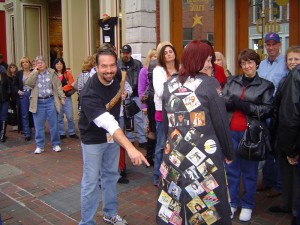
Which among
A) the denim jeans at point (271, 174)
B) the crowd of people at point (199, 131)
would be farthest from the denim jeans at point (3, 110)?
the denim jeans at point (271, 174)

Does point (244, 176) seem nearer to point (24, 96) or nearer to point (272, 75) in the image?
point (272, 75)

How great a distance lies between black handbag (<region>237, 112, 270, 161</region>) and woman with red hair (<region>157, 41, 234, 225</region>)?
1.01 m

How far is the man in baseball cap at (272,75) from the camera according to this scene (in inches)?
181

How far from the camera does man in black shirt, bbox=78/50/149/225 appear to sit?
3.34 m

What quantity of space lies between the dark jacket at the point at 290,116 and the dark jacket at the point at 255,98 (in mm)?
319

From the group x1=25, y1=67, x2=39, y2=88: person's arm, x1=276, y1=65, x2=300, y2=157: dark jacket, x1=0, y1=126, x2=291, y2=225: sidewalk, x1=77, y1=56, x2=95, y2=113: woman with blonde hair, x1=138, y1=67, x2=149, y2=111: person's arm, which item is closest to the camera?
x1=276, y1=65, x2=300, y2=157: dark jacket

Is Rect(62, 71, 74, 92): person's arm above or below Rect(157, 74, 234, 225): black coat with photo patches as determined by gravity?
above

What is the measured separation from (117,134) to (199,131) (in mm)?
718

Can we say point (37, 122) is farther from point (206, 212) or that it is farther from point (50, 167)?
point (206, 212)

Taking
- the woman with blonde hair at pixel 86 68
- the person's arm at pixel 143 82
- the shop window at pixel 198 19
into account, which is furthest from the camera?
the shop window at pixel 198 19

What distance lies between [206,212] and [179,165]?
0.40 meters

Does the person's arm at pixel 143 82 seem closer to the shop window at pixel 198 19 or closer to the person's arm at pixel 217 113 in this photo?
the shop window at pixel 198 19

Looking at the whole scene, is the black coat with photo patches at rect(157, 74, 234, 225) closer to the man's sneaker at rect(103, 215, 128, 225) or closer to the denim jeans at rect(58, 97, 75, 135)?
the man's sneaker at rect(103, 215, 128, 225)

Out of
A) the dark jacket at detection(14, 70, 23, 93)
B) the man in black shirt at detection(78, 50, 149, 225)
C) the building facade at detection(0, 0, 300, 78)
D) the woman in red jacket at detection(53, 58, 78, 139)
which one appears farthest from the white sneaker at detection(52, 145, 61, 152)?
the man in black shirt at detection(78, 50, 149, 225)
